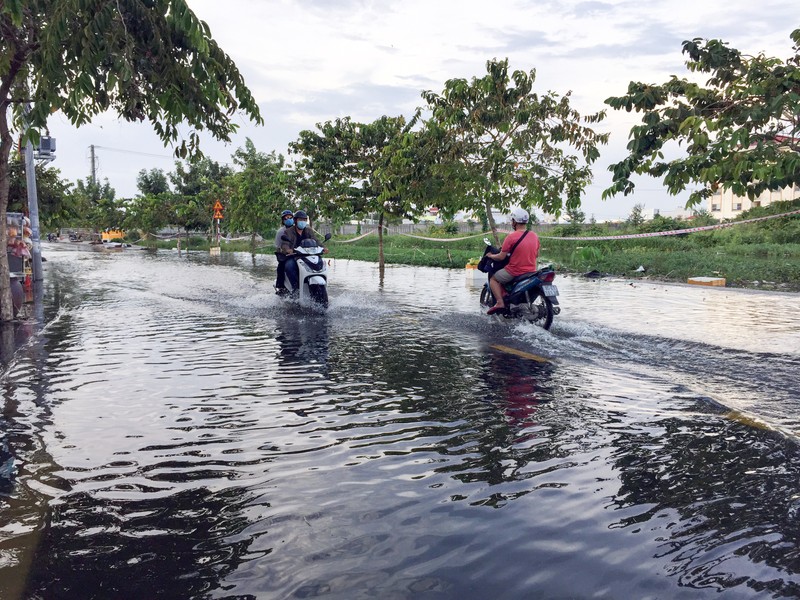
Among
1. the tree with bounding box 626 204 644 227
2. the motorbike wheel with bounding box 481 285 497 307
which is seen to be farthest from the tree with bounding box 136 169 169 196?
the motorbike wheel with bounding box 481 285 497 307

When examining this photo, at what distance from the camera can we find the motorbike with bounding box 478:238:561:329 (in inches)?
412

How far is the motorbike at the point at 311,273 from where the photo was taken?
1302 cm

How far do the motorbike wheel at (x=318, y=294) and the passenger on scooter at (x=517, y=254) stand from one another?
11.9 feet

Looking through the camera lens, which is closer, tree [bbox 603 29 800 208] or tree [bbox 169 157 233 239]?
tree [bbox 603 29 800 208]

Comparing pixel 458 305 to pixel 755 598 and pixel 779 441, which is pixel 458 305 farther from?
pixel 755 598

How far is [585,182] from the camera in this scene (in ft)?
52.7

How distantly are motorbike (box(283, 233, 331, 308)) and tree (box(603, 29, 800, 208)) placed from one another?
6.39 m

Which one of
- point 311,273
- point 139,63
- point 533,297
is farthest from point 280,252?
point 139,63

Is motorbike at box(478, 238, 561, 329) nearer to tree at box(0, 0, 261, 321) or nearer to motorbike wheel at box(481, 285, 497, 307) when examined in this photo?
motorbike wheel at box(481, 285, 497, 307)

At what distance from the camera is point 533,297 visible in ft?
35.4

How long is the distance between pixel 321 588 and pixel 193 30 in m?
4.59

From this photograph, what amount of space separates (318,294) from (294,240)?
1.39 metres

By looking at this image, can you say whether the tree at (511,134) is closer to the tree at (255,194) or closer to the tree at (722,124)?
the tree at (722,124)

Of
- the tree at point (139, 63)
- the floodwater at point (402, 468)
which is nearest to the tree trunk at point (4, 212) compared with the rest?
the floodwater at point (402, 468)
